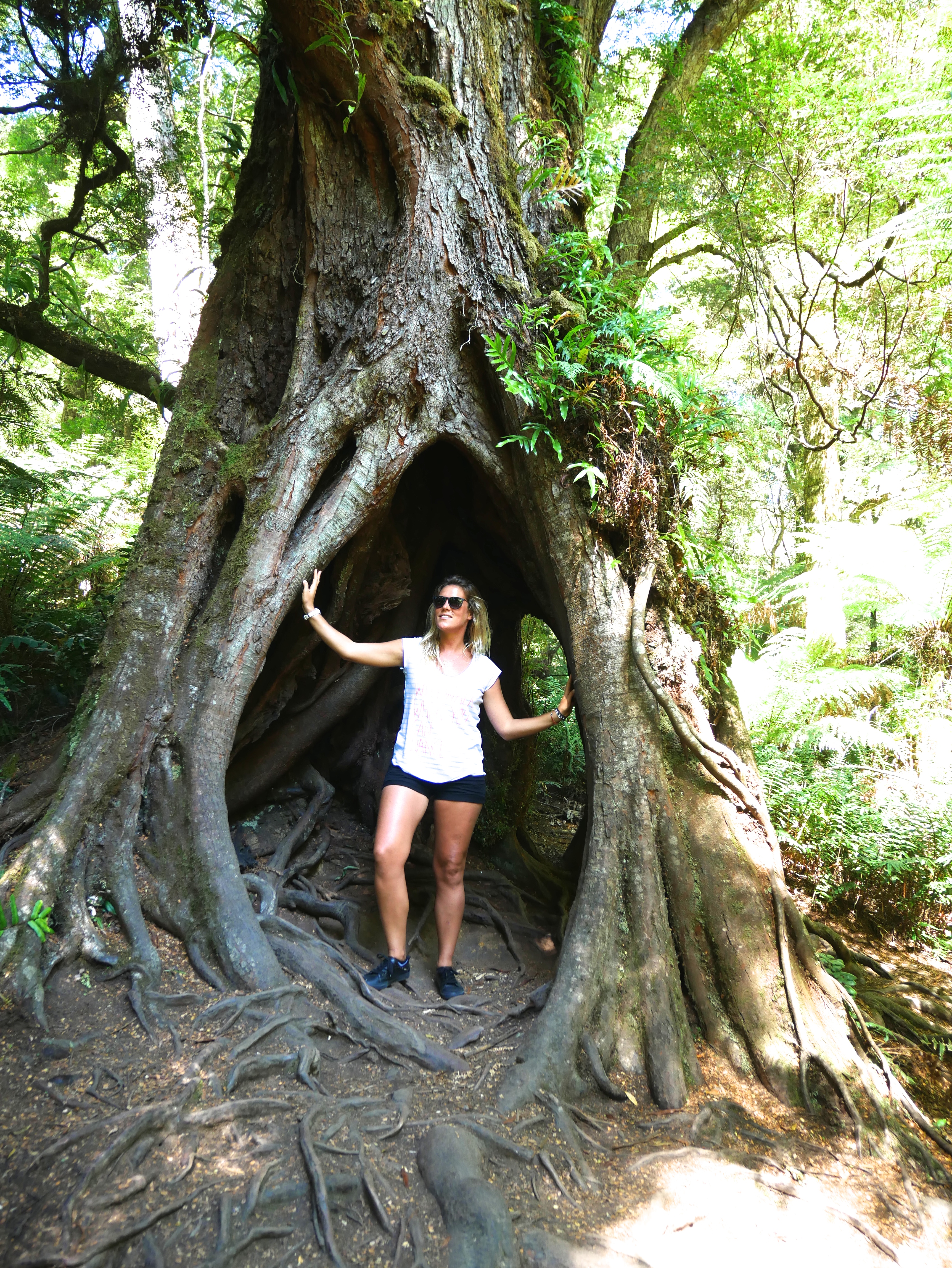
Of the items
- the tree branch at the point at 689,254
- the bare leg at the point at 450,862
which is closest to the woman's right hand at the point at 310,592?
the bare leg at the point at 450,862

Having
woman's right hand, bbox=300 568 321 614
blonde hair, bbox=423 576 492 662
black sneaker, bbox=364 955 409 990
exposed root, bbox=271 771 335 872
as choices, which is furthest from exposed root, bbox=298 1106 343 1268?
woman's right hand, bbox=300 568 321 614

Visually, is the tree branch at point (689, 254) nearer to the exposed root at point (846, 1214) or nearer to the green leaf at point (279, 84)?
the green leaf at point (279, 84)

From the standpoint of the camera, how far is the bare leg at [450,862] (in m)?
3.80

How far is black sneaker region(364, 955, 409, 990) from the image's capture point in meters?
3.63

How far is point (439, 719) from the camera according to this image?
382cm

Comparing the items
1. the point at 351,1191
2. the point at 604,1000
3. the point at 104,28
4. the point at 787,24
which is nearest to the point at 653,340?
the point at 604,1000

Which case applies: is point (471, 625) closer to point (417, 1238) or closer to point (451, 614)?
point (451, 614)

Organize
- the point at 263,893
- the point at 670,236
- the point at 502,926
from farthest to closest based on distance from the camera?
the point at 670,236 < the point at 502,926 < the point at 263,893

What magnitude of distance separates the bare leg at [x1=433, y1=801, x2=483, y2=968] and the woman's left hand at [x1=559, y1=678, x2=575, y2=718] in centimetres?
67

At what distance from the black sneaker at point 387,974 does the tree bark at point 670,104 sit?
5.54 m

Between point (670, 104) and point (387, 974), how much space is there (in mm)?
6982

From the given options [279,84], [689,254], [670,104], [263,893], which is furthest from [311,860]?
[689,254]

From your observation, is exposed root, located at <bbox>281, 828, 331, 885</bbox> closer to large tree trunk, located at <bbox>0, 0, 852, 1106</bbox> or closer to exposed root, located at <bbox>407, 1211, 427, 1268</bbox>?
large tree trunk, located at <bbox>0, 0, 852, 1106</bbox>

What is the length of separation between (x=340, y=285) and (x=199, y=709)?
271cm
